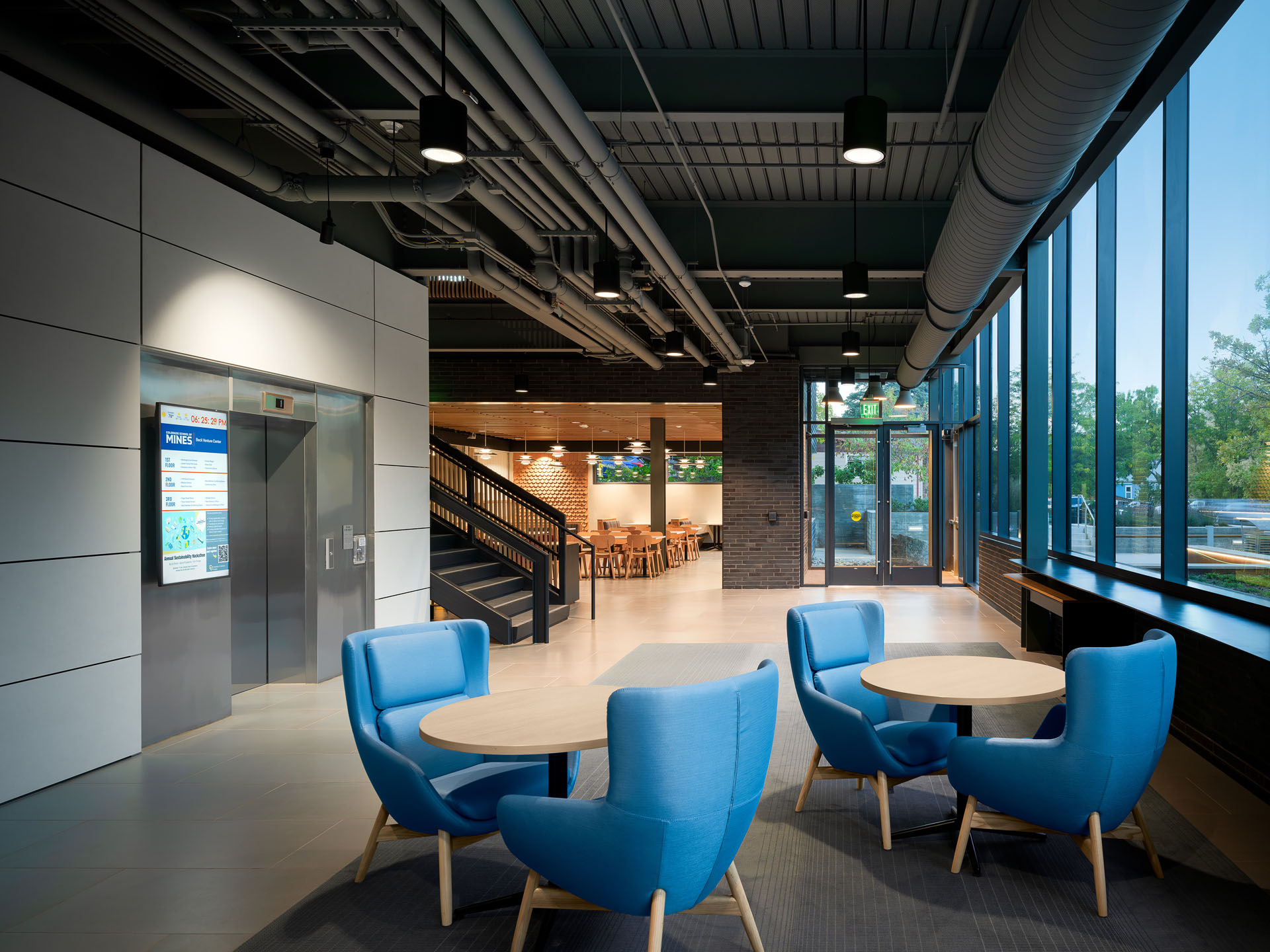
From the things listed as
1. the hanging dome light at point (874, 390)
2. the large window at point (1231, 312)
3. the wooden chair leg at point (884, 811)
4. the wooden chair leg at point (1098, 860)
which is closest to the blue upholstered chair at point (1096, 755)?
the wooden chair leg at point (1098, 860)

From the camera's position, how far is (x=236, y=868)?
10.8 feet

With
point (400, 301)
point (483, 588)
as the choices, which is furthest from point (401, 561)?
point (400, 301)

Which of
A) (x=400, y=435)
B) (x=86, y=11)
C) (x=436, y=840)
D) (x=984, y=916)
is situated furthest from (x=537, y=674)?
(x=86, y=11)

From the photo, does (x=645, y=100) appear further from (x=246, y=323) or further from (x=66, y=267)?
(x=66, y=267)

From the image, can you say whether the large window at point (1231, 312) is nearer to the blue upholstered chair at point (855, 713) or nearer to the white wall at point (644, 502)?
the blue upholstered chair at point (855, 713)

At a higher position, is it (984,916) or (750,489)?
(750,489)

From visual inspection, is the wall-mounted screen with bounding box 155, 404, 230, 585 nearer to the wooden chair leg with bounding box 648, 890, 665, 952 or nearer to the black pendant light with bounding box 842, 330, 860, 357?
the wooden chair leg with bounding box 648, 890, 665, 952

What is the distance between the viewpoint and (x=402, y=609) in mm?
7453

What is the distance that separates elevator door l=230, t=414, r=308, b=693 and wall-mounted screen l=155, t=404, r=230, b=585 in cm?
66

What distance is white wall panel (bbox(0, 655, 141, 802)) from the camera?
A: 3992 mm

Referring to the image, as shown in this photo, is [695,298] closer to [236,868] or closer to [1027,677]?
[1027,677]

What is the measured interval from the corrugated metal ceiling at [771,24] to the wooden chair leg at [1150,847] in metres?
3.80

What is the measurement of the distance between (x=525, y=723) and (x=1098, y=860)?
194cm

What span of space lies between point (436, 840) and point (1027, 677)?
251cm
